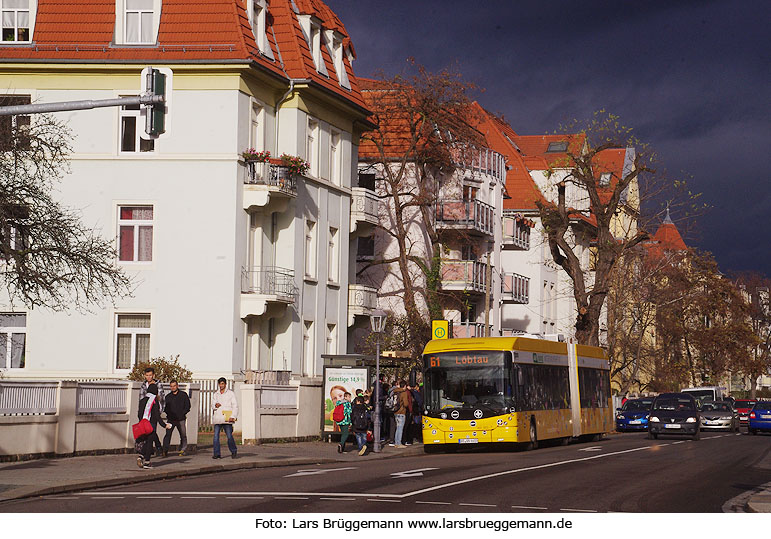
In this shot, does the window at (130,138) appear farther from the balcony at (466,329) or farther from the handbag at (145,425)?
the balcony at (466,329)

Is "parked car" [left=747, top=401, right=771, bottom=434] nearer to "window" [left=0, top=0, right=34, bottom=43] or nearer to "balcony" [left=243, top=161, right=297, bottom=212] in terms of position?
"balcony" [left=243, top=161, right=297, bottom=212]

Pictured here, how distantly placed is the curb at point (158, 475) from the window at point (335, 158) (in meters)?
16.4

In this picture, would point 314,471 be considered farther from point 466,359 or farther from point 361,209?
point 361,209

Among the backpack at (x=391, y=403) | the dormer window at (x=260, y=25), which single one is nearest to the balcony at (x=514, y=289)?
the dormer window at (x=260, y=25)

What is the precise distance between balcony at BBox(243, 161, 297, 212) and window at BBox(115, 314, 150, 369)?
15.8ft

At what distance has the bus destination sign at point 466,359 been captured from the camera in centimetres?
3353

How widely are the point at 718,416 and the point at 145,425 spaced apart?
131 feet

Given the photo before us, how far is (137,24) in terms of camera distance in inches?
1547

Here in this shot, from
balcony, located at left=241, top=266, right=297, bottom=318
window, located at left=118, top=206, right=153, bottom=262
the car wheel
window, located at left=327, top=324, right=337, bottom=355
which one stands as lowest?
the car wheel

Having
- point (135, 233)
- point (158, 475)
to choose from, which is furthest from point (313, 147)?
point (158, 475)

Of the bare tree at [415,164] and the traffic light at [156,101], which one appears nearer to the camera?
the traffic light at [156,101]

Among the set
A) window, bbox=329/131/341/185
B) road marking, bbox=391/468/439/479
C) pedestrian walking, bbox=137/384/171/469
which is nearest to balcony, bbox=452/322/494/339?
window, bbox=329/131/341/185

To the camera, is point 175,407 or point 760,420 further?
point 760,420

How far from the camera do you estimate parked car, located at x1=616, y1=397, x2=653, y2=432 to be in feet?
186
